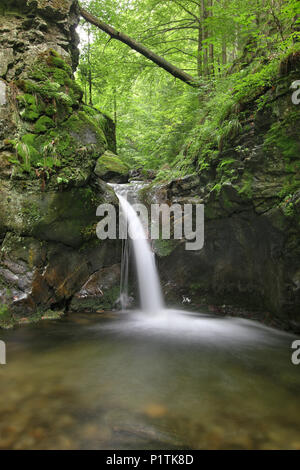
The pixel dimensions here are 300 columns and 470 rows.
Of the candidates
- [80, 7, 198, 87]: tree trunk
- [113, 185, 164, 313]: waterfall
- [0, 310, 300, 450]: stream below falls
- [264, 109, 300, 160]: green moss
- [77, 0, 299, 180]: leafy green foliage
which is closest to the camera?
[0, 310, 300, 450]: stream below falls

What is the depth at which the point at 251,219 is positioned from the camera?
527 cm

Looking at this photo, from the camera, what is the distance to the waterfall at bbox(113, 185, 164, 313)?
650 cm

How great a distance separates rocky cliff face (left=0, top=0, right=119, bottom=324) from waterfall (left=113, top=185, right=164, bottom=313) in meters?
0.55

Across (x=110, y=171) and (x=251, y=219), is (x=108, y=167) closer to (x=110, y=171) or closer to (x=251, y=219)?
(x=110, y=171)

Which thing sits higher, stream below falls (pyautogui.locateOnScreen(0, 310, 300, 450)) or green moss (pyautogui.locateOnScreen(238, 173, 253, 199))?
green moss (pyautogui.locateOnScreen(238, 173, 253, 199))

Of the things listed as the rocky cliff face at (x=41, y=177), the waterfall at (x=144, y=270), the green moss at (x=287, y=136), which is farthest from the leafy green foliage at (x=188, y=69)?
the rocky cliff face at (x=41, y=177)

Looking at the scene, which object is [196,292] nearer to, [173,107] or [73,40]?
[173,107]

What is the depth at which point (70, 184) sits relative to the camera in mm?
5852

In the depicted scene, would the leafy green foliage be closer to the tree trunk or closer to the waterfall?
the tree trunk

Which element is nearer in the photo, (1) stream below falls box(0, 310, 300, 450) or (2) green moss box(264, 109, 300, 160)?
(1) stream below falls box(0, 310, 300, 450)

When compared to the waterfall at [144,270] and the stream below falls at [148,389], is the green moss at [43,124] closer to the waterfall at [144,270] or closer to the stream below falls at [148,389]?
the waterfall at [144,270]

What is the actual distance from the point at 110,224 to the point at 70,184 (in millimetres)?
1424

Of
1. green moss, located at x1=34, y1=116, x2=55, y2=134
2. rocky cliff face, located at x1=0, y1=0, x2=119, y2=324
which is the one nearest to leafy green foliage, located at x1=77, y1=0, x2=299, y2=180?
rocky cliff face, located at x1=0, y1=0, x2=119, y2=324

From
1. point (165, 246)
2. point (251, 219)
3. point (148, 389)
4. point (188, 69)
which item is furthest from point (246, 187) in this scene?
point (188, 69)
